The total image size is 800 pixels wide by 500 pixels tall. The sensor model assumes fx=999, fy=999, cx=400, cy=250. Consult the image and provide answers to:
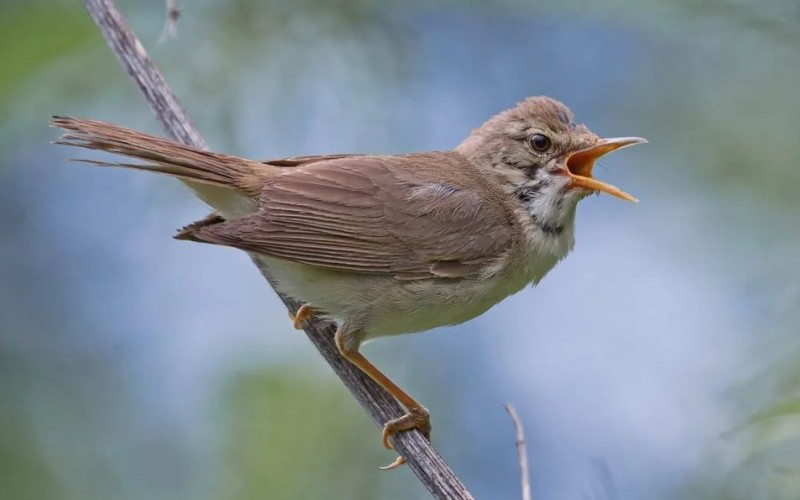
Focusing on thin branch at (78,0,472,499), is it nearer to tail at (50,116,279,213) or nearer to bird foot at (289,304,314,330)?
bird foot at (289,304,314,330)

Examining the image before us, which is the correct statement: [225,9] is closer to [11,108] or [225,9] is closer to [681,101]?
[11,108]

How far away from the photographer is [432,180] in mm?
3641

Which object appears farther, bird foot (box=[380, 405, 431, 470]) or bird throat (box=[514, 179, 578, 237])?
bird throat (box=[514, 179, 578, 237])

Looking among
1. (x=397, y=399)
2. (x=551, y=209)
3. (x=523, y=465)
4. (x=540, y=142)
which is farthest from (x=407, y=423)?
(x=540, y=142)

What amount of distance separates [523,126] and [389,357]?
1188 mm

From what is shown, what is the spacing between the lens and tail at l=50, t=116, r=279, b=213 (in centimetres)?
313

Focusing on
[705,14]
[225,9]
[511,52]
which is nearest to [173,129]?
[225,9]

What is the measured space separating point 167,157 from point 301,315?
2.64 ft

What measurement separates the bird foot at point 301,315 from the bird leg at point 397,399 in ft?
0.81

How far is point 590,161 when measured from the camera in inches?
143

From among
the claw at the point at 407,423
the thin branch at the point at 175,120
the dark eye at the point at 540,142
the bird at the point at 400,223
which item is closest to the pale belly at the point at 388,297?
the bird at the point at 400,223

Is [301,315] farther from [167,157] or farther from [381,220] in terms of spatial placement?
[167,157]

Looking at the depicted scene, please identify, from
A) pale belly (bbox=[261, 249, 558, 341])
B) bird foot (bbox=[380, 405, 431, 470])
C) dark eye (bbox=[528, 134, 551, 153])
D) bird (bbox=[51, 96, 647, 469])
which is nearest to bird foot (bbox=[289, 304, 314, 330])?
bird (bbox=[51, 96, 647, 469])

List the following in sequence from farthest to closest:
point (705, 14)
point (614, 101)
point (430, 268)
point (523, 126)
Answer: point (614, 101), point (705, 14), point (523, 126), point (430, 268)
